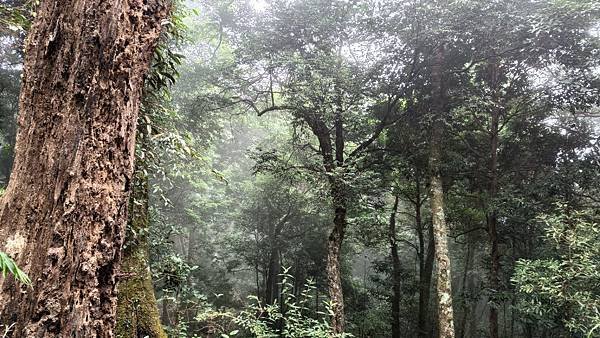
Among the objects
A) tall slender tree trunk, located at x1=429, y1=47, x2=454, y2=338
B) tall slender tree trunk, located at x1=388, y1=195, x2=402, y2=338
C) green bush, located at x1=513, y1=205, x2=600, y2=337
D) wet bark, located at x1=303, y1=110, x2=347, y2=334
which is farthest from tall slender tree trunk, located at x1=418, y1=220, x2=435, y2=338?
green bush, located at x1=513, y1=205, x2=600, y2=337

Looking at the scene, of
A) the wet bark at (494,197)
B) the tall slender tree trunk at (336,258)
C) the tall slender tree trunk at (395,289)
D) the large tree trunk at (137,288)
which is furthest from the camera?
the tall slender tree trunk at (395,289)

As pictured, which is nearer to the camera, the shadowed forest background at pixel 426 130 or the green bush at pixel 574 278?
the green bush at pixel 574 278

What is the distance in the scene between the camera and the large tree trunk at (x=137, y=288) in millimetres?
3971

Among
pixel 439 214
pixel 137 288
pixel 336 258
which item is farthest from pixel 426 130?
pixel 137 288

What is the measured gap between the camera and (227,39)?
1427 cm

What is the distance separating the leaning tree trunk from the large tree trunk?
216 cm

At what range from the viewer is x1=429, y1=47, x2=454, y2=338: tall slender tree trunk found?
289 inches

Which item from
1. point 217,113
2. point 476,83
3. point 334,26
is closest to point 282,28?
point 334,26

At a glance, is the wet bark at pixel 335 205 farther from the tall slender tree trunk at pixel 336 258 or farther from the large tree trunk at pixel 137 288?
the large tree trunk at pixel 137 288

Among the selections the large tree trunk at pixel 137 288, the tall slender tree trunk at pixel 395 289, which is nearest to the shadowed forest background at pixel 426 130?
the large tree trunk at pixel 137 288

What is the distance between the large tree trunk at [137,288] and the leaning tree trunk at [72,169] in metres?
2.16

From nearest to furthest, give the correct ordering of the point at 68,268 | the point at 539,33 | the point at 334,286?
1. the point at 68,268
2. the point at 539,33
3. the point at 334,286

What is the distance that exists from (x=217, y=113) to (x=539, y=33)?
857 centimetres

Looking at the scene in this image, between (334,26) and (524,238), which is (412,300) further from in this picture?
(334,26)
